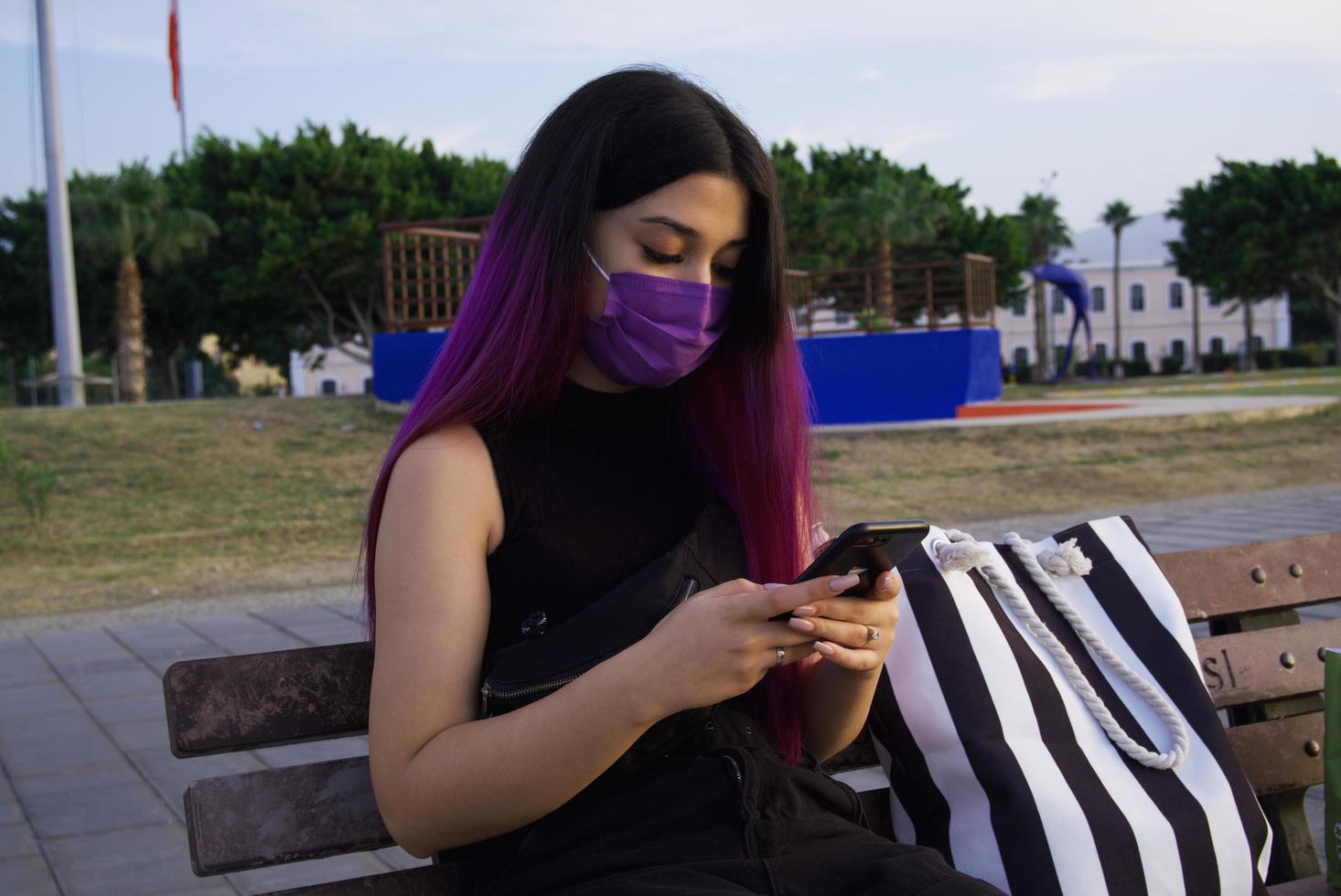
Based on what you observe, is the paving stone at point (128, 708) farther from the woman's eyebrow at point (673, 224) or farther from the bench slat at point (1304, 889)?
the bench slat at point (1304, 889)

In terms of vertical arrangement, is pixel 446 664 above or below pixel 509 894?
above

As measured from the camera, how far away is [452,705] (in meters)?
1.55

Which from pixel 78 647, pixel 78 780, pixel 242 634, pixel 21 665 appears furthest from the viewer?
pixel 242 634

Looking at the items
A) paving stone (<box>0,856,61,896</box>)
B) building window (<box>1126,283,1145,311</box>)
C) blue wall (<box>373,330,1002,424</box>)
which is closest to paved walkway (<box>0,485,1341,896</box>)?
paving stone (<box>0,856,61,896</box>)

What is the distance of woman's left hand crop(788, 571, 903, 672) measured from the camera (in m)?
1.48

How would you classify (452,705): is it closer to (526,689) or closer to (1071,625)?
(526,689)

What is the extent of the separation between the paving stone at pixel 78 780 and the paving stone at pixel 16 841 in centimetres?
27

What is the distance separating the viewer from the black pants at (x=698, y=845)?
1.55 metres

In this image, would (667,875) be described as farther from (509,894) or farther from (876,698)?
(876,698)

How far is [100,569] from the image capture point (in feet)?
29.5

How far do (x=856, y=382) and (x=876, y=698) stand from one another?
16153mm

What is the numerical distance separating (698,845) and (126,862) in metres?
2.45

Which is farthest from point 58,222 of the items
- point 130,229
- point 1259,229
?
point 1259,229

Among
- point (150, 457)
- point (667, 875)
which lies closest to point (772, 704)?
point (667, 875)
